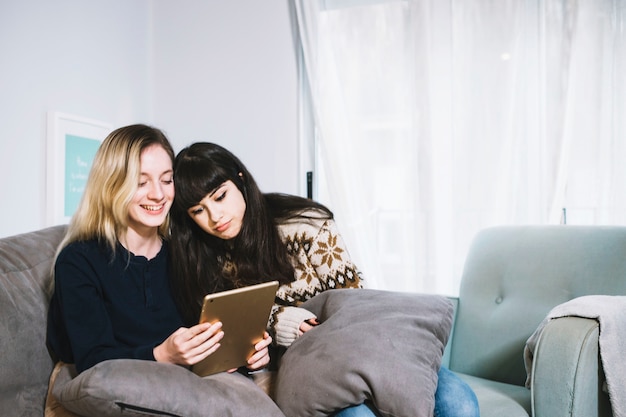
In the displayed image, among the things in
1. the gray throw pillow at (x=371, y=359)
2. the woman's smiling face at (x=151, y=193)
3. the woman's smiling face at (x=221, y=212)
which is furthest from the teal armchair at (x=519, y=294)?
the woman's smiling face at (x=151, y=193)

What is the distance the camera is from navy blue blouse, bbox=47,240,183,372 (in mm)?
1235

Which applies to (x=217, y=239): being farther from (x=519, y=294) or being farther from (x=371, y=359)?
(x=519, y=294)

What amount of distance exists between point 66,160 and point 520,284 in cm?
173

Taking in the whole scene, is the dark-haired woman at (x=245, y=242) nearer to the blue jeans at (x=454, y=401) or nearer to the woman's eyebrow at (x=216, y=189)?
the woman's eyebrow at (x=216, y=189)

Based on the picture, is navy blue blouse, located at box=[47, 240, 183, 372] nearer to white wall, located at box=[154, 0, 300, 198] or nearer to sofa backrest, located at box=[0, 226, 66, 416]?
sofa backrest, located at box=[0, 226, 66, 416]

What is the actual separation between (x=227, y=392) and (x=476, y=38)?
6.21 feet

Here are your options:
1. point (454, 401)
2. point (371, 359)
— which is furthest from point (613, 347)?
A: point (371, 359)

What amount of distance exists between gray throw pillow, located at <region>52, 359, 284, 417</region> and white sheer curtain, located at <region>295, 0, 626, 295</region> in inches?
60.1

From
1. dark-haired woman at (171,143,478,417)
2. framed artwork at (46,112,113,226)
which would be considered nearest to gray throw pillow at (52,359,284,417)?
dark-haired woman at (171,143,478,417)

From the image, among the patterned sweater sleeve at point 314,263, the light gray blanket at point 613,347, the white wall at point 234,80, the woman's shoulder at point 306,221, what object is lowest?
the light gray blanket at point 613,347

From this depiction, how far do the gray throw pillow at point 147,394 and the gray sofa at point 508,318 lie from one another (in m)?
0.24

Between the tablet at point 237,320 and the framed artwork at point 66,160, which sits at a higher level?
the framed artwork at point 66,160

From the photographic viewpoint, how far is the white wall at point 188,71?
222cm

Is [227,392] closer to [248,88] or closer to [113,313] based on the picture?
[113,313]
